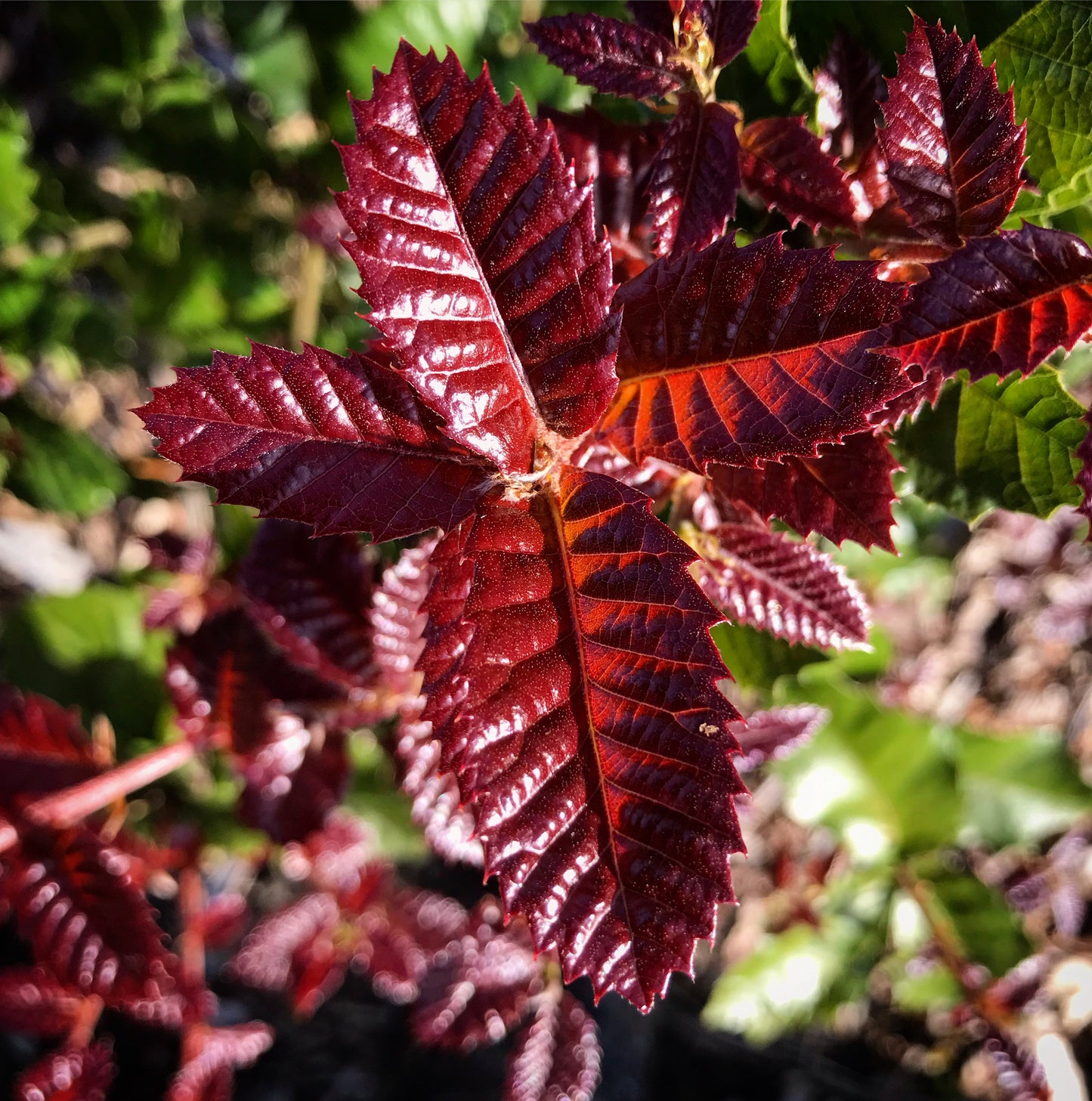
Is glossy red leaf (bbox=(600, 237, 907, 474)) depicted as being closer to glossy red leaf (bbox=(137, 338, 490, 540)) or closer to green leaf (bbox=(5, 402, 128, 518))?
glossy red leaf (bbox=(137, 338, 490, 540))

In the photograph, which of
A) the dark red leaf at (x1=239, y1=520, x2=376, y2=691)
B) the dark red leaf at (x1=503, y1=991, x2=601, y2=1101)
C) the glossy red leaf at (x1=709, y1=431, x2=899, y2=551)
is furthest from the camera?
the dark red leaf at (x1=503, y1=991, x2=601, y2=1101)

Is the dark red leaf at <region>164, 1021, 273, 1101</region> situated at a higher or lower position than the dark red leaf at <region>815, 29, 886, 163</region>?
lower

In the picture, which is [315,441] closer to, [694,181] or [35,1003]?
[694,181]

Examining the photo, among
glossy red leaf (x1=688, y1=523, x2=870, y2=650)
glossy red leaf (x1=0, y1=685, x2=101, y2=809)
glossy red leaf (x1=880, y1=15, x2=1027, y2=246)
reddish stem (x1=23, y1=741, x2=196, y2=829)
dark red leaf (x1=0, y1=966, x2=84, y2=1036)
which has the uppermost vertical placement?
glossy red leaf (x1=880, y1=15, x2=1027, y2=246)

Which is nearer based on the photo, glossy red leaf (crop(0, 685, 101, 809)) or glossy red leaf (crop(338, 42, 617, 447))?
glossy red leaf (crop(338, 42, 617, 447))

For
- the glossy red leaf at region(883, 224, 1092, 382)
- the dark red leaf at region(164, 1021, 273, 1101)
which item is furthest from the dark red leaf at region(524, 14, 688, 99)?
the dark red leaf at region(164, 1021, 273, 1101)

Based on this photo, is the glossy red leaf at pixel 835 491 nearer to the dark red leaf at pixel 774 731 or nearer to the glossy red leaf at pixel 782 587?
the glossy red leaf at pixel 782 587

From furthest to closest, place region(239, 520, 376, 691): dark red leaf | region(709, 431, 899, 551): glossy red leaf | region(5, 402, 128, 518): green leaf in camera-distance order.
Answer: region(5, 402, 128, 518): green leaf
region(239, 520, 376, 691): dark red leaf
region(709, 431, 899, 551): glossy red leaf

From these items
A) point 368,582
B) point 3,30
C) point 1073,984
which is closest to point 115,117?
point 3,30
